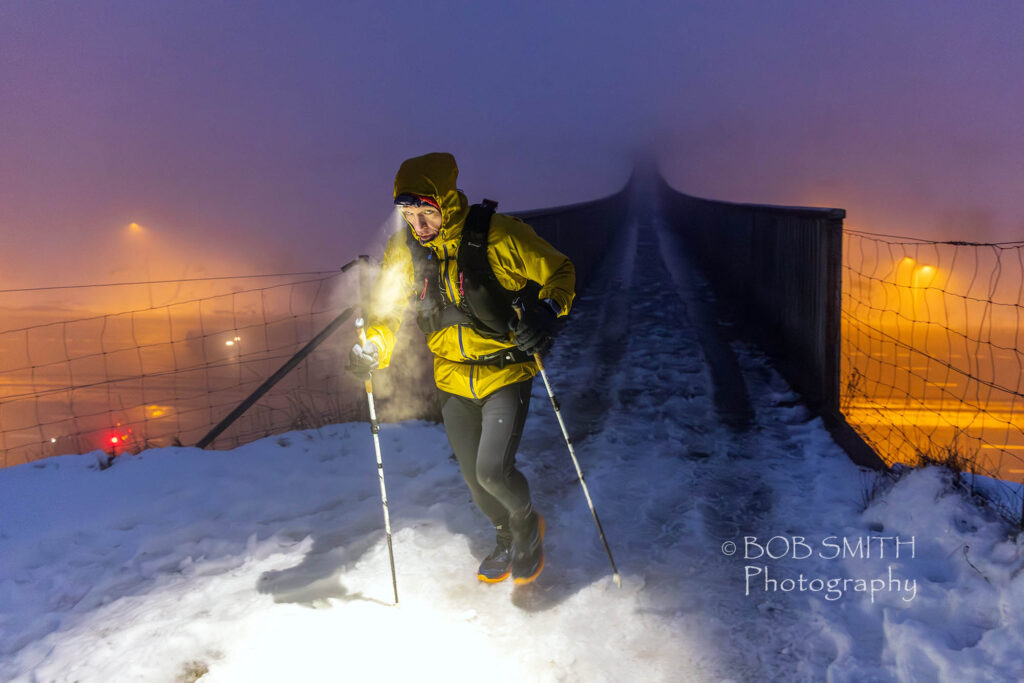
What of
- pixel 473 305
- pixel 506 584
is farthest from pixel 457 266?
pixel 506 584

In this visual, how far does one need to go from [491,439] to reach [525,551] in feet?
2.84

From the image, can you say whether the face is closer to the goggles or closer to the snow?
the goggles

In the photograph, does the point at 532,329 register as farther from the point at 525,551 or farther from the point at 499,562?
the point at 499,562

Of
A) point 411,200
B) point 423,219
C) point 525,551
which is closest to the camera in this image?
point 411,200

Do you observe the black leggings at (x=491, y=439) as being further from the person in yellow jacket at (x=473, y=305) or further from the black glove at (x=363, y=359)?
the black glove at (x=363, y=359)

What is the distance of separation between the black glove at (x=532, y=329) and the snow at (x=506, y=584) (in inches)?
63.0

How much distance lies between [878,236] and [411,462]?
16.8 ft

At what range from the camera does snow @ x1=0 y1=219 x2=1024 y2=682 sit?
11.1 feet

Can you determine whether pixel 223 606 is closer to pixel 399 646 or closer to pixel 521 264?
pixel 399 646

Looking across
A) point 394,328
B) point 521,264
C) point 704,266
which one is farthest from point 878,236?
point 704,266

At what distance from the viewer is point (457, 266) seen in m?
3.62

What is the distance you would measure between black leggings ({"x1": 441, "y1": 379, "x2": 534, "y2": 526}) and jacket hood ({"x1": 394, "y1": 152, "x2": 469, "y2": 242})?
3.21 feet

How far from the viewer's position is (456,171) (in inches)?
144

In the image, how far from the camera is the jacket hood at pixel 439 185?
342 cm
